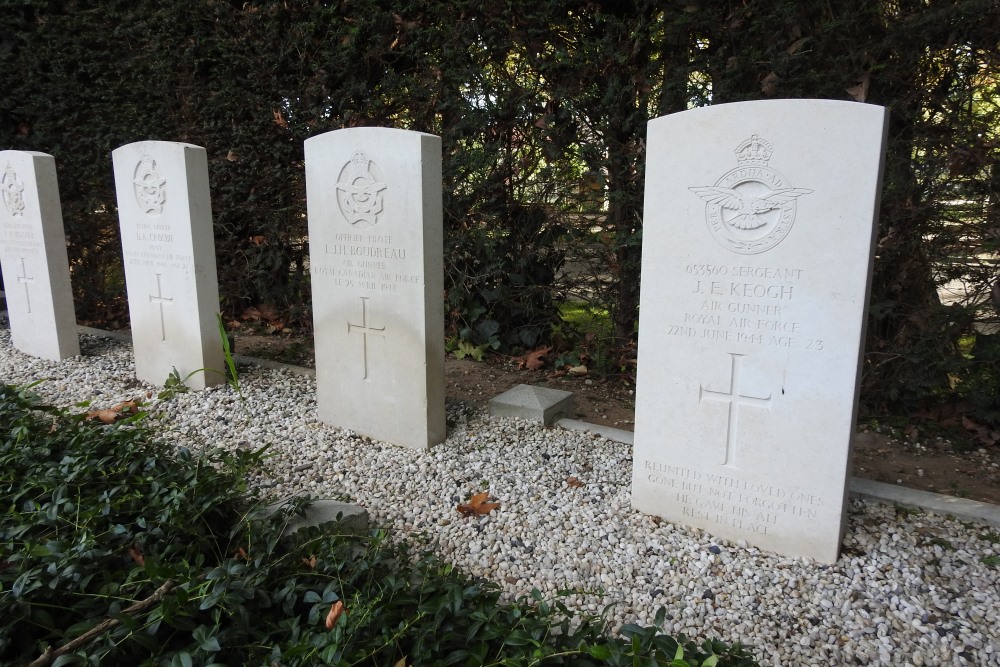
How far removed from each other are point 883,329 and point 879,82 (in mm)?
1438

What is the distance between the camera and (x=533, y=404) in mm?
3980

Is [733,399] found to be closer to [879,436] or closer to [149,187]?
[879,436]

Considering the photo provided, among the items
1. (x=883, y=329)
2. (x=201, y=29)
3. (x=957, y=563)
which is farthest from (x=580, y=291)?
(x=201, y=29)

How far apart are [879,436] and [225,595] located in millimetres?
3705

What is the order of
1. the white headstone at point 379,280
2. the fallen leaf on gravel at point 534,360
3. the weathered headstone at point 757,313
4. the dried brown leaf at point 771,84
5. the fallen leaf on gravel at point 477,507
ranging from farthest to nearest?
the fallen leaf on gravel at point 534,360, the dried brown leaf at point 771,84, the white headstone at point 379,280, the fallen leaf on gravel at point 477,507, the weathered headstone at point 757,313

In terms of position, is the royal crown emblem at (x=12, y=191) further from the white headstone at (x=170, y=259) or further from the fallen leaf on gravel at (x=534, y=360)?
the fallen leaf on gravel at (x=534, y=360)

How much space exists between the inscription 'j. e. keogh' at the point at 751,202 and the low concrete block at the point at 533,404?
168 centimetres

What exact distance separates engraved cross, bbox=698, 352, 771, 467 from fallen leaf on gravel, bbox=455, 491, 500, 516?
1029 millimetres

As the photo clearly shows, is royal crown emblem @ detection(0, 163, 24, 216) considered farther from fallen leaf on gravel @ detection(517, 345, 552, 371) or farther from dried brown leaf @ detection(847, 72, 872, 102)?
dried brown leaf @ detection(847, 72, 872, 102)

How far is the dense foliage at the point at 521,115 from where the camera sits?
12.0ft

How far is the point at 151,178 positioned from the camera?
4422 millimetres

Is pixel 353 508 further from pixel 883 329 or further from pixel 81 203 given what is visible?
pixel 81 203

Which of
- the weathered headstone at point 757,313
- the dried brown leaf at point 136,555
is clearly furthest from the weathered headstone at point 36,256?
the weathered headstone at point 757,313

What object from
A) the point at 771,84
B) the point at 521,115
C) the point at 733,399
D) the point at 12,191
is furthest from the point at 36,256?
the point at 771,84
